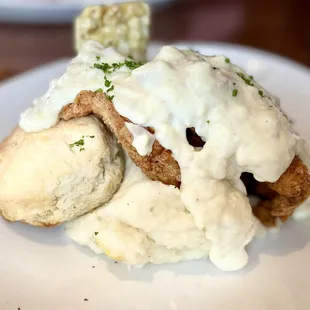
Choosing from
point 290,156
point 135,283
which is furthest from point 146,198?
point 290,156

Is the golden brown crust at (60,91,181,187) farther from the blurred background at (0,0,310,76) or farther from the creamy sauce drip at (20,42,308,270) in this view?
the blurred background at (0,0,310,76)

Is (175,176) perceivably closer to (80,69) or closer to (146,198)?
(146,198)

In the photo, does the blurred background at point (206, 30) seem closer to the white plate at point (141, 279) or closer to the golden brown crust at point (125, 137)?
the golden brown crust at point (125, 137)

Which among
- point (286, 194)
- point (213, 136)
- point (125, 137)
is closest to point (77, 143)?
point (125, 137)

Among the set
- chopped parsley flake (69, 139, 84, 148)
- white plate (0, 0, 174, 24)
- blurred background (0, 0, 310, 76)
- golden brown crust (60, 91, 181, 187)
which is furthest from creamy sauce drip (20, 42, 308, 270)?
white plate (0, 0, 174, 24)

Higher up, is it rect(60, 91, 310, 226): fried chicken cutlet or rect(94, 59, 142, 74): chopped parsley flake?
rect(94, 59, 142, 74): chopped parsley flake

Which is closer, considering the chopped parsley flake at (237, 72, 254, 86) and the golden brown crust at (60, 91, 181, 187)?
the golden brown crust at (60, 91, 181, 187)

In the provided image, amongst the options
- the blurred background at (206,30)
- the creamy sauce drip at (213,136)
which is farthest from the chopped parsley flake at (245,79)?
the blurred background at (206,30)
